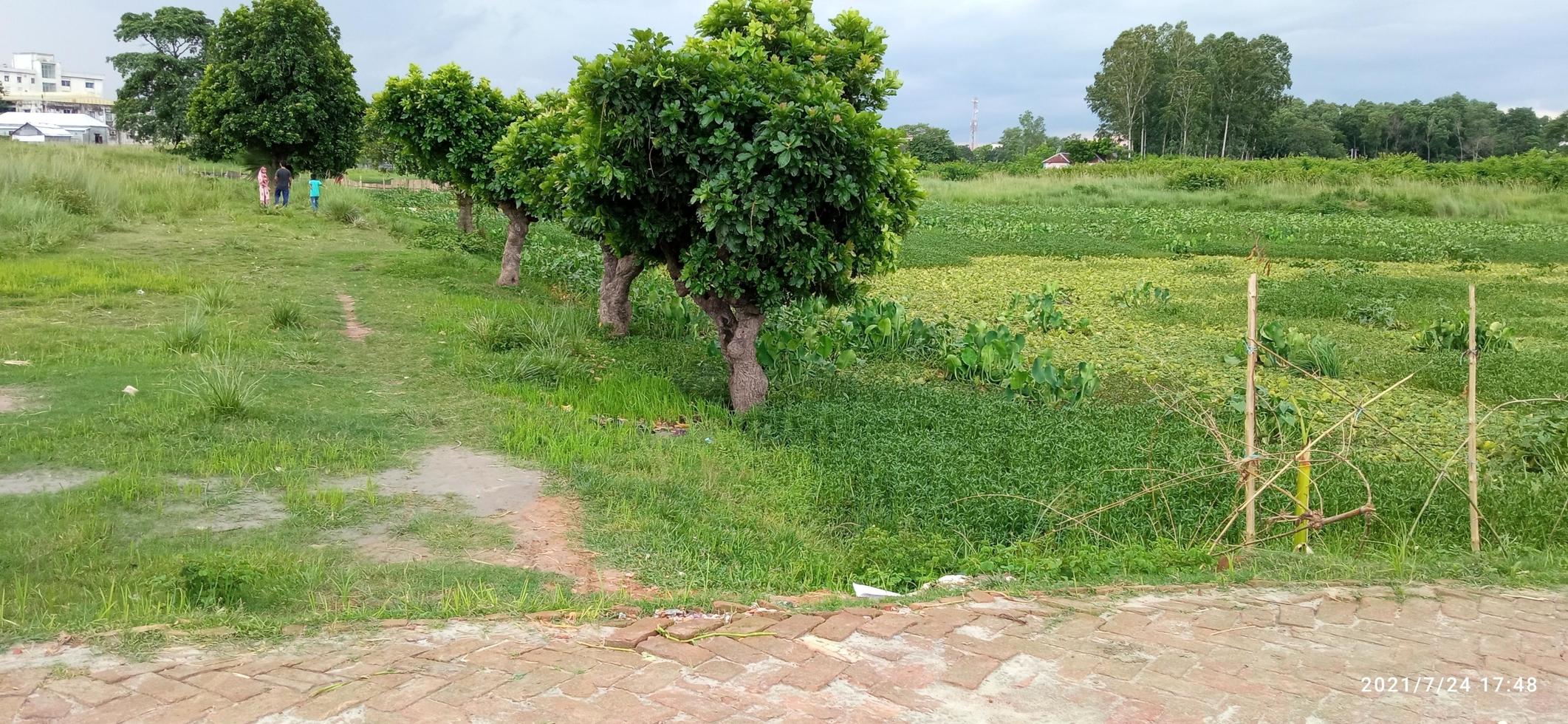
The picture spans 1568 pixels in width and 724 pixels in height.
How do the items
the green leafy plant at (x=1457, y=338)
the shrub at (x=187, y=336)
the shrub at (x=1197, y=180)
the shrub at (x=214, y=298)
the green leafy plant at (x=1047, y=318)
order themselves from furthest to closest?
the shrub at (x=1197, y=180)
the green leafy plant at (x=1047, y=318)
the shrub at (x=214, y=298)
the green leafy plant at (x=1457, y=338)
the shrub at (x=187, y=336)

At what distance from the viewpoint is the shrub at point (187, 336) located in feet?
29.5

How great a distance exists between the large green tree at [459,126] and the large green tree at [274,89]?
14847mm

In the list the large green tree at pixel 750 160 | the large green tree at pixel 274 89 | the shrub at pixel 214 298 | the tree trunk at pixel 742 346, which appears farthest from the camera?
the large green tree at pixel 274 89

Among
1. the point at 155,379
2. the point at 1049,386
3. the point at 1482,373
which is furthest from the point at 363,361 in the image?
the point at 1482,373

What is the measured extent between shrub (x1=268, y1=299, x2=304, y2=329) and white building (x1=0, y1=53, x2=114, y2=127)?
359ft

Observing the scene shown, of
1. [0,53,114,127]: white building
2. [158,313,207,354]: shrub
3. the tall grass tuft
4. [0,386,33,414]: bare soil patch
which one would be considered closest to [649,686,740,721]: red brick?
the tall grass tuft

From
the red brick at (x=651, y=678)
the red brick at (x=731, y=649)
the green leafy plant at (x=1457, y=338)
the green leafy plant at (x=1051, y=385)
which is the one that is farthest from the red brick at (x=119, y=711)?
the green leafy plant at (x=1457, y=338)

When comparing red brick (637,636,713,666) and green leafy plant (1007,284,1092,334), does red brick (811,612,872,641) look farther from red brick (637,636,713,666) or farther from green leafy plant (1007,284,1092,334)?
green leafy plant (1007,284,1092,334)

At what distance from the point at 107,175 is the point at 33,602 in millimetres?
20457

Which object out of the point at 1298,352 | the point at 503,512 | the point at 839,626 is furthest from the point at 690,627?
the point at 1298,352

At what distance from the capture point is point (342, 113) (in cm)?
2925

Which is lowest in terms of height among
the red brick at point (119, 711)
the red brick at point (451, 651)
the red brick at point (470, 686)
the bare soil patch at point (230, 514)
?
the red brick at point (470, 686)

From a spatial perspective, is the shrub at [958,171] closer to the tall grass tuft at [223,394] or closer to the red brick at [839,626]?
the tall grass tuft at [223,394]

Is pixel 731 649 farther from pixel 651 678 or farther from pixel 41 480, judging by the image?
pixel 41 480
